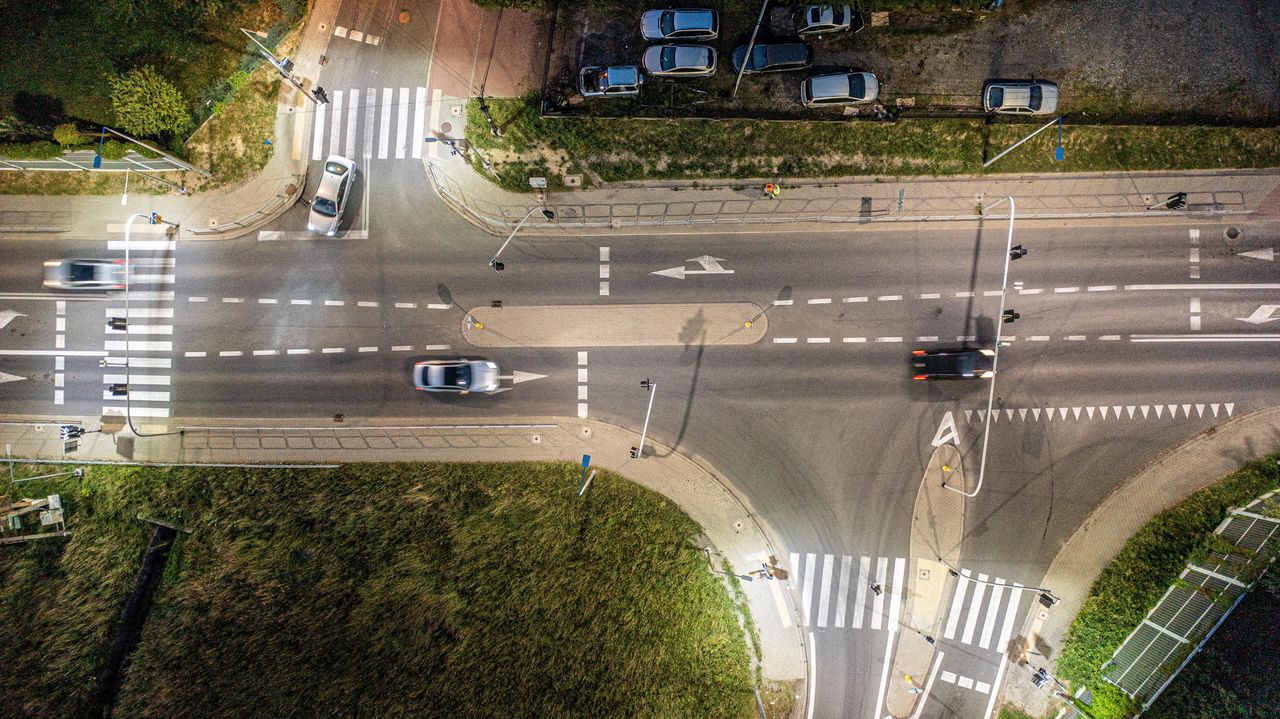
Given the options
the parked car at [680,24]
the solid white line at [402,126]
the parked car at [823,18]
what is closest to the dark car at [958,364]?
the parked car at [823,18]

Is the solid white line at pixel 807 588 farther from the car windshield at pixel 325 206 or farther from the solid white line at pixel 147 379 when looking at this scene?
the solid white line at pixel 147 379

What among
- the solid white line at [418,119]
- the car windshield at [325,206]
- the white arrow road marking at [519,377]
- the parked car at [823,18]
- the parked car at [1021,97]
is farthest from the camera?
the solid white line at [418,119]

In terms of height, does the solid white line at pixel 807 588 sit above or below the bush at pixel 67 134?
below

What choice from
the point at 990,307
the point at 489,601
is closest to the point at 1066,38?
the point at 990,307

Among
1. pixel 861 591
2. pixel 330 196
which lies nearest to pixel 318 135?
pixel 330 196

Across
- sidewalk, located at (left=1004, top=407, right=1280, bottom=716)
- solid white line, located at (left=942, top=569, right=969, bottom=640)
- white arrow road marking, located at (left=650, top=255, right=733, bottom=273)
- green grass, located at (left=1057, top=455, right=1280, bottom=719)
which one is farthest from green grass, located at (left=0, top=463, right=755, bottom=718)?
green grass, located at (left=1057, top=455, right=1280, bottom=719)

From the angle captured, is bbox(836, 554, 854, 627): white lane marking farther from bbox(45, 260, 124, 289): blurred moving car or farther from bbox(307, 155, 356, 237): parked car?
bbox(45, 260, 124, 289): blurred moving car
